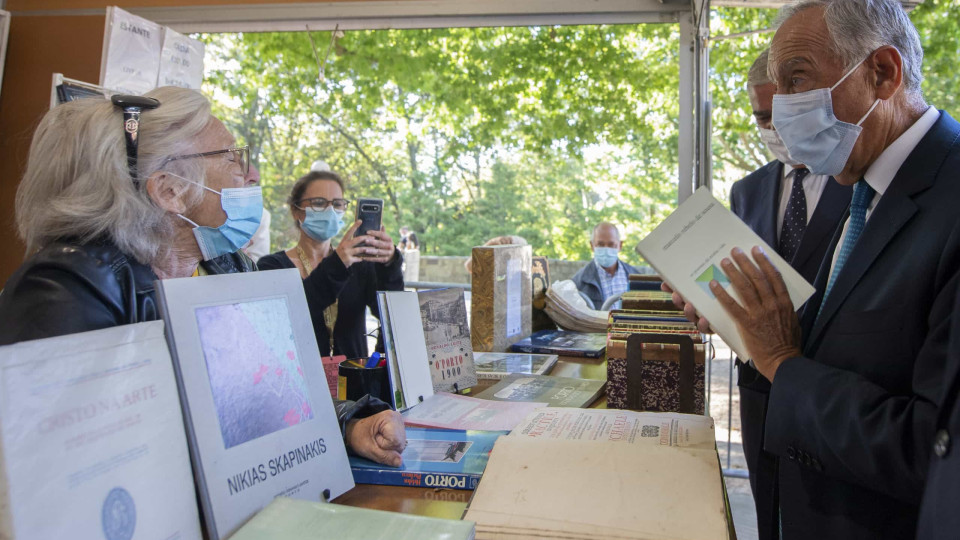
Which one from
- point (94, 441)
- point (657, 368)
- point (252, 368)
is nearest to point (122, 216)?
point (252, 368)

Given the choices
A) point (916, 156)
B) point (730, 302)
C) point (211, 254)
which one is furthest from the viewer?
point (211, 254)

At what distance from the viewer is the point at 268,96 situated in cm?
1144

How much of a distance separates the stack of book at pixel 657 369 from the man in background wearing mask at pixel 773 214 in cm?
50

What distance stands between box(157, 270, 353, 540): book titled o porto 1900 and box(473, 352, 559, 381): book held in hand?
103 centimetres

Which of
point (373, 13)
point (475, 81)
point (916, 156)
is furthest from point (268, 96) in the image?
point (916, 156)

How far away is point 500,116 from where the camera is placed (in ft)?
30.0

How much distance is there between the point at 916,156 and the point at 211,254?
1623 millimetres

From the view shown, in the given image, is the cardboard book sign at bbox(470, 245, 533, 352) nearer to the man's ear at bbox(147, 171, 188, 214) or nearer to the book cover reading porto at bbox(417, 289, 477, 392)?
the book cover reading porto at bbox(417, 289, 477, 392)

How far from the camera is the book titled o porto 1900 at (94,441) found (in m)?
0.70

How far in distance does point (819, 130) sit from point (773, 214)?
1.14 metres

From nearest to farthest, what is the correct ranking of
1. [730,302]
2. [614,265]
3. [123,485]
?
1. [123,485]
2. [730,302]
3. [614,265]

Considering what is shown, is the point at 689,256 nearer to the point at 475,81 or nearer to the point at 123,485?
the point at 123,485

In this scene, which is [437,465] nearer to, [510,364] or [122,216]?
[122,216]

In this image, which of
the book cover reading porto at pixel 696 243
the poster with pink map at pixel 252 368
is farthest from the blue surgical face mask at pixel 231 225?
the book cover reading porto at pixel 696 243
